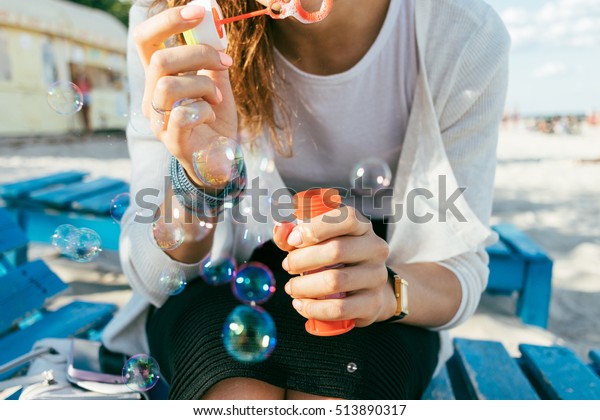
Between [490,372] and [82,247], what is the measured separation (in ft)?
3.32

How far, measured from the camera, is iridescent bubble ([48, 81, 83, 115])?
112 centimetres

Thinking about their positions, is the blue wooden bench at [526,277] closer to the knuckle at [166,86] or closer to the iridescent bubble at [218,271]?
the iridescent bubble at [218,271]

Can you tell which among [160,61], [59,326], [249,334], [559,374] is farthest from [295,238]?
[59,326]

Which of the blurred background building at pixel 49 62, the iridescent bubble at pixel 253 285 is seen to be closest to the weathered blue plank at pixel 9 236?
the iridescent bubble at pixel 253 285

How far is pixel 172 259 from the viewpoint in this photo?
3.31 ft

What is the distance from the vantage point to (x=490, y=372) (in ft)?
4.02

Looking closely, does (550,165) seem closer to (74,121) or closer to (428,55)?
(428,55)

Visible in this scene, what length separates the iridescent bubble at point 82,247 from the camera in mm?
1113

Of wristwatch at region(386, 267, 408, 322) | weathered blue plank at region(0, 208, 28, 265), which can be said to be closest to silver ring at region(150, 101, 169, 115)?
wristwatch at region(386, 267, 408, 322)

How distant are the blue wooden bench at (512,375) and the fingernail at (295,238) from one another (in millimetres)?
617

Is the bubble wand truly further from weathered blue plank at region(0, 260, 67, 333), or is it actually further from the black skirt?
weathered blue plank at region(0, 260, 67, 333)

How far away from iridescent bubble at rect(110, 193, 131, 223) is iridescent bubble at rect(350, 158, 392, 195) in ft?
1.74

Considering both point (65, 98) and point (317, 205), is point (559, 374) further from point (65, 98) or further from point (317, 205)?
point (65, 98)
